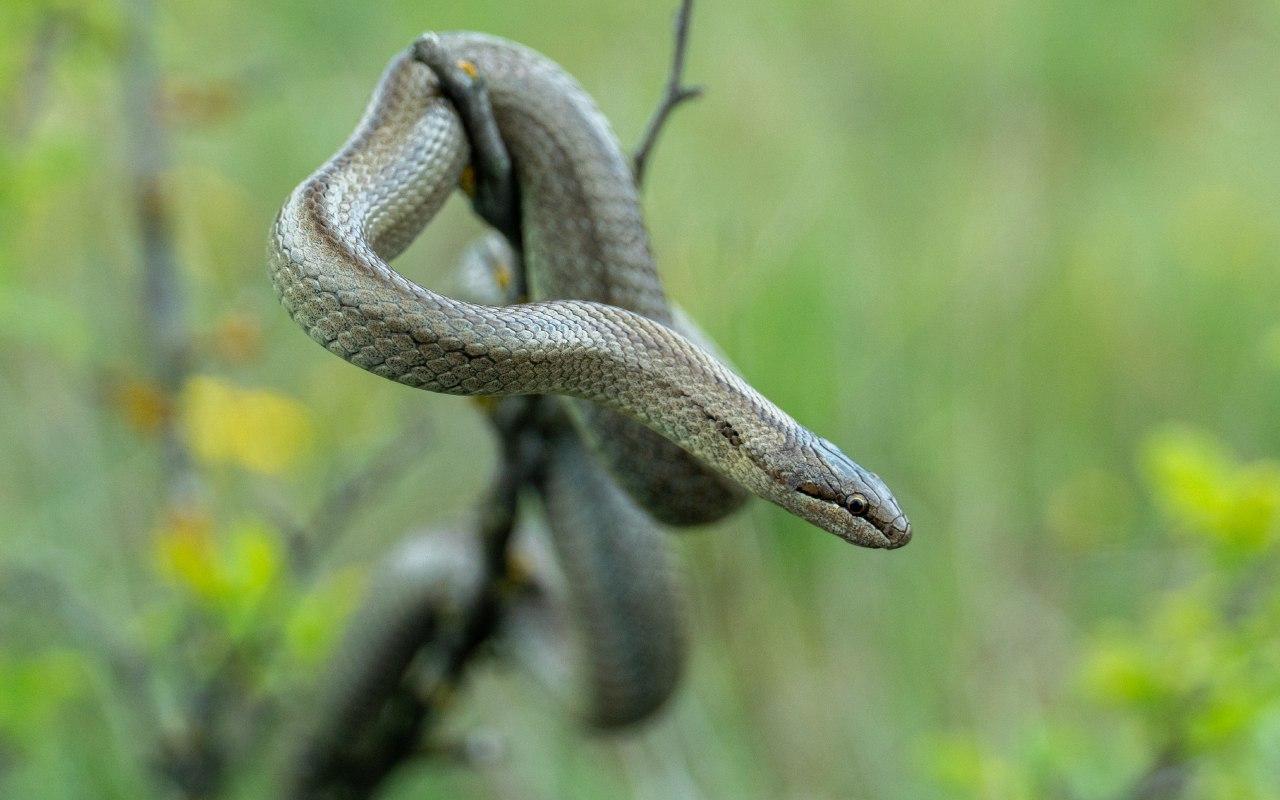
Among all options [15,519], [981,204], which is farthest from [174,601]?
[981,204]

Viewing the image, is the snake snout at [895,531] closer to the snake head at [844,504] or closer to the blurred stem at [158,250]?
the snake head at [844,504]

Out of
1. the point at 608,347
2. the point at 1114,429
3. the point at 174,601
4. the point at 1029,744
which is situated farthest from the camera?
the point at 1114,429

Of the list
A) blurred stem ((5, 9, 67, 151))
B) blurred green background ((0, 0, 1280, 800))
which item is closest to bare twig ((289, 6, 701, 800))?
blurred green background ((0, 0, 1280, 800))

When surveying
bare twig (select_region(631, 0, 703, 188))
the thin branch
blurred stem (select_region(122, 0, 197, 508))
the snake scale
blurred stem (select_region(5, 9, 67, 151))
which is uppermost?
bare twig (select_region(631, 0, 703, 188))

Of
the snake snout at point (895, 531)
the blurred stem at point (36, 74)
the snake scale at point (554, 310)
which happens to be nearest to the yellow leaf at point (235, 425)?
the blurred stem at point (36, 74)

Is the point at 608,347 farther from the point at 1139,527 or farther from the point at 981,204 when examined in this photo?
the point at 1139,527

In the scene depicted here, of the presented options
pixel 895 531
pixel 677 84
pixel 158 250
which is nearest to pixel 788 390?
pixel 895 531

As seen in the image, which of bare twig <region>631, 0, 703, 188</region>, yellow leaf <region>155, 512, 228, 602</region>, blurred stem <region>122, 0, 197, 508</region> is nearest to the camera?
bare twig <region>631, 0, 703, 188</region>

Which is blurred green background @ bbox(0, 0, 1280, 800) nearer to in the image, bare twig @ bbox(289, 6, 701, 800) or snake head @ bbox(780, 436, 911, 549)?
bare twig @ bbox(289, 6, 701, 800)
